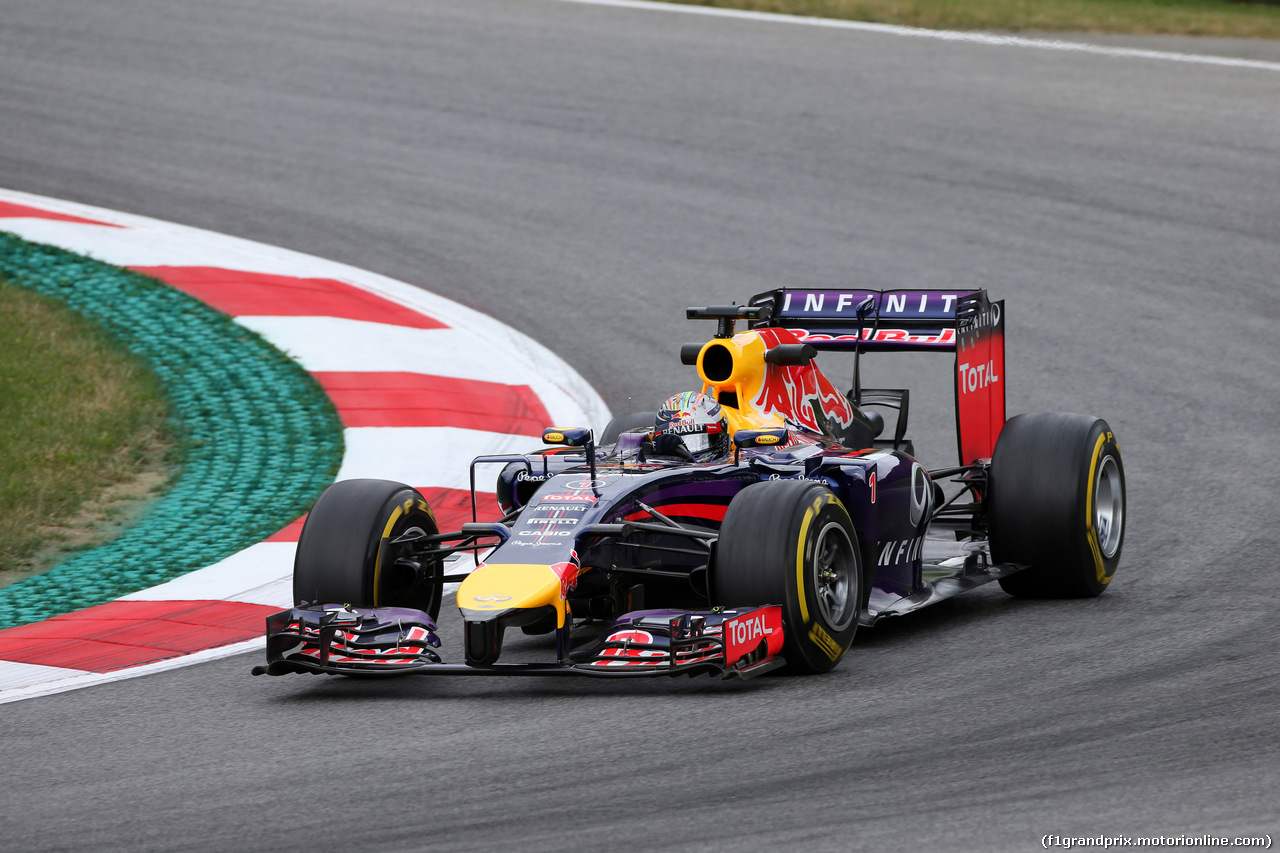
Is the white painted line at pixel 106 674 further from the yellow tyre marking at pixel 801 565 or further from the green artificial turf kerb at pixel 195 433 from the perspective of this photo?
the yellow tyre marking at pixel 801 565

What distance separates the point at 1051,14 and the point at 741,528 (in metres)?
15.9

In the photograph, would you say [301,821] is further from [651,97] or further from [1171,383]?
[651,97]

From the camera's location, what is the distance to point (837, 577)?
6.73 meters

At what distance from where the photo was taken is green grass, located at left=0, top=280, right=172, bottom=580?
881 centimetres

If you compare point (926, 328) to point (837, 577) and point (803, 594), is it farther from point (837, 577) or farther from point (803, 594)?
point (803, 594)

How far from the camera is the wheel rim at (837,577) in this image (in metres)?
6.66

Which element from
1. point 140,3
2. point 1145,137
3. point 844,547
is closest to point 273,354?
point 844,547

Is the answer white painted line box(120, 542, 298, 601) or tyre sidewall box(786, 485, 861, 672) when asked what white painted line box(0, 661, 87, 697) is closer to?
white painted line box(120, 542, 298, 601)

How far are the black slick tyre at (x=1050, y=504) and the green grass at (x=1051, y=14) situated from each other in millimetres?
13127

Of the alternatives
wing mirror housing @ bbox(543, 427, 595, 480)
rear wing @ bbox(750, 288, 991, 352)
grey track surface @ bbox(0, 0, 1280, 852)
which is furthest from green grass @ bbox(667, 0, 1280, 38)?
wing mirror housing @ bbox(543, 427, 595, 480)

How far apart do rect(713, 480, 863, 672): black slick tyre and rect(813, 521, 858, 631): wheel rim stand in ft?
0.17

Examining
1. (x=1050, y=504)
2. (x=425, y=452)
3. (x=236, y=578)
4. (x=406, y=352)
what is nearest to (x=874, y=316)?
(x=1050, y=504)

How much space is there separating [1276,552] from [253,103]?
1182cm

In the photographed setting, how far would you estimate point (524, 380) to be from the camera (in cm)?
1129
